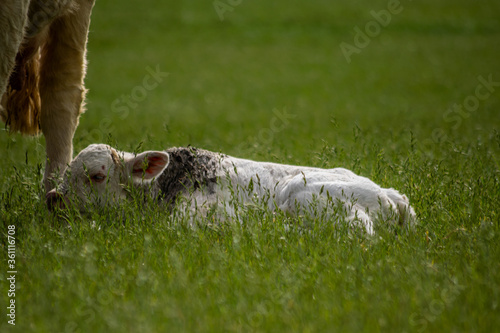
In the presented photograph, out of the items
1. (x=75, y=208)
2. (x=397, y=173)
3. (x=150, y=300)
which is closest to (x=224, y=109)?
(x=397, y=173)

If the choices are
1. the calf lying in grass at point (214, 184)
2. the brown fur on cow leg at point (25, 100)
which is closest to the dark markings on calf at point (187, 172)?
the calf lying in grass at point (214, 184)

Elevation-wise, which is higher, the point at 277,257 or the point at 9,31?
the point at 9,31

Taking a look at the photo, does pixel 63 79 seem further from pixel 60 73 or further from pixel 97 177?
pixel 97 177

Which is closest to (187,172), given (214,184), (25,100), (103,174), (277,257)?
(214,184)

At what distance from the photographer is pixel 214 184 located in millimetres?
5039

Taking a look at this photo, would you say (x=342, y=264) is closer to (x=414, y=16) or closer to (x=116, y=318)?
(x=116, y=318)

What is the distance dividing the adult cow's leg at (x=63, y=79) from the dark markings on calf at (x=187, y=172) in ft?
3.46

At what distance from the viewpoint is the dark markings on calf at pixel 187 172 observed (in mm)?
5043

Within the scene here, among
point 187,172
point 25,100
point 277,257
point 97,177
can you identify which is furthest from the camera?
point 25,100

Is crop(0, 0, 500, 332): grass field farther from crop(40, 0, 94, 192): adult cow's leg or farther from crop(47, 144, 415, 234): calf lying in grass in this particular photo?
crop(40, 0, 94, 192): adult cow's leg

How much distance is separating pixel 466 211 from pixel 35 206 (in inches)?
136

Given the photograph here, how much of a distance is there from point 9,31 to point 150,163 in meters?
1.50

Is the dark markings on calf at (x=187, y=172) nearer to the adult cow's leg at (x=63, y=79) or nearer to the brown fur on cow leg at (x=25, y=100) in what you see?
the adult cow's leg at (x=63, y=79)

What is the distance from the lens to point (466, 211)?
4.45 meters
